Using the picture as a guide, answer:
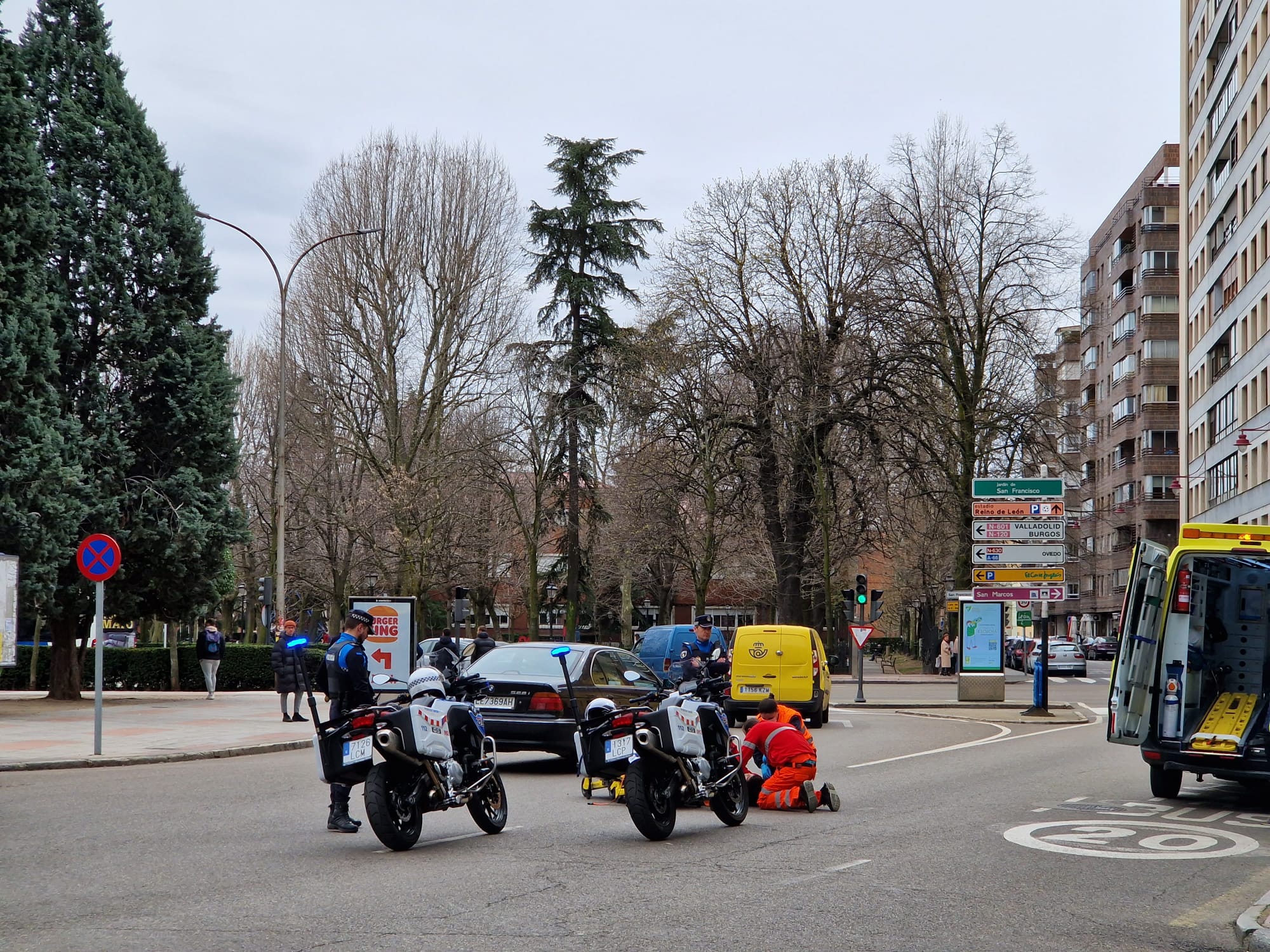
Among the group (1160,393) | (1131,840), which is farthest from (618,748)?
(1160,393)

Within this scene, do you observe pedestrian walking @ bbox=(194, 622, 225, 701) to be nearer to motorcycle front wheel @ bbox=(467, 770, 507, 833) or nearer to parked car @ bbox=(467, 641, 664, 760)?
parked car @ bbox=(467, 641, 664, 760)

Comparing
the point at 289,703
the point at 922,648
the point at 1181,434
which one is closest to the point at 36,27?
the point at 289,703

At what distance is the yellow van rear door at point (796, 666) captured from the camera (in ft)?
77.8

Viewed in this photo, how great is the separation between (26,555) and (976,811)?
18.5 meters

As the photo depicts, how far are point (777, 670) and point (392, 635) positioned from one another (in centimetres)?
638

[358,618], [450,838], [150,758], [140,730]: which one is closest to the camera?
[450,838]

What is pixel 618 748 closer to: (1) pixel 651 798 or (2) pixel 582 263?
(1) pixel 651 798

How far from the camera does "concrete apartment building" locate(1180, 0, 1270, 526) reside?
5141 centimetres

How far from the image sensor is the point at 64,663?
28703 mm

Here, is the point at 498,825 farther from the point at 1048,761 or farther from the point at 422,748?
the point at 1048,761

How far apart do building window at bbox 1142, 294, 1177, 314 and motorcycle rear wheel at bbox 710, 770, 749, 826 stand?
81.9 m

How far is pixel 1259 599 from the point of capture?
13883mm

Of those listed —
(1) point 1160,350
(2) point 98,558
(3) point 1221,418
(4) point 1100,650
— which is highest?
(1) point 1160,350

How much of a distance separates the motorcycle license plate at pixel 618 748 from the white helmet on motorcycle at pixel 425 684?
1.32 metres
